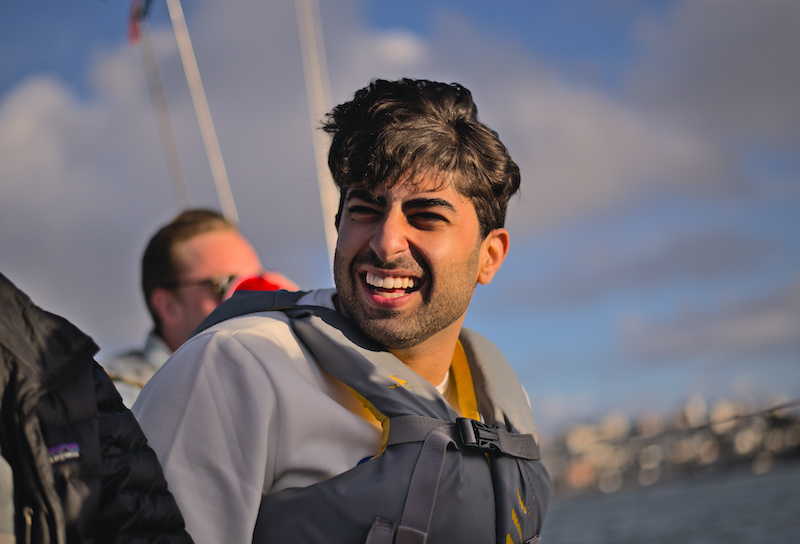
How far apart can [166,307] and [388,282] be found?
6.24ft

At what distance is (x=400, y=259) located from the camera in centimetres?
226

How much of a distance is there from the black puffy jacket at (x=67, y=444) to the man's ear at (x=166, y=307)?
7.07 feet

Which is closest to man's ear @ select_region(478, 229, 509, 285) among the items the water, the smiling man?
the smiling man

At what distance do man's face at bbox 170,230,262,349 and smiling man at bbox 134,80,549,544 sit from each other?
4.65 ft

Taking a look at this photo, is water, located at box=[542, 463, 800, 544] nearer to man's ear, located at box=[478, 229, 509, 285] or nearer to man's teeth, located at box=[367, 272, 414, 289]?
man's ear, located at box=[478, 229, 509, 285]

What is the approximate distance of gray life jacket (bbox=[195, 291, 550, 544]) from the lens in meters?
1.86

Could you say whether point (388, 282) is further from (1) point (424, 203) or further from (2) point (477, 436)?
(2) point (477, 436)

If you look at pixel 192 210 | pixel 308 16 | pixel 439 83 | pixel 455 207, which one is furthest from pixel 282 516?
pixel 308 16

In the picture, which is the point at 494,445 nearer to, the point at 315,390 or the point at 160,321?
→ the point at 315,390

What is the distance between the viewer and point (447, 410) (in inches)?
86.4

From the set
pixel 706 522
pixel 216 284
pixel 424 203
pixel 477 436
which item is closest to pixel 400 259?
pixel 424 203

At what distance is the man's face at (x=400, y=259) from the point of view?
89.8 inches

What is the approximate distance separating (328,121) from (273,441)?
1.16 m

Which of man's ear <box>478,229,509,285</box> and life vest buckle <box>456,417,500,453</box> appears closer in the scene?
life vest buckle <box>456,417,500,453</box>
